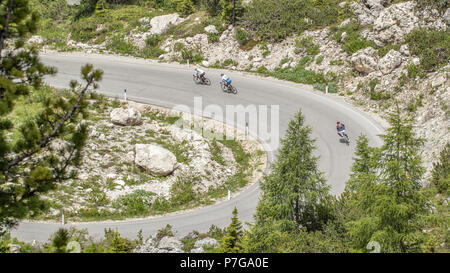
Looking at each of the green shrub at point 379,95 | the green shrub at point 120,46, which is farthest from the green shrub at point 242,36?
the green shrub at point 379,95

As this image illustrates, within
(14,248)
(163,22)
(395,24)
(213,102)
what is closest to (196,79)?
(213,102)

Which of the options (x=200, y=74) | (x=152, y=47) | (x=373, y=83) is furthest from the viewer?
(x=152, y=47)

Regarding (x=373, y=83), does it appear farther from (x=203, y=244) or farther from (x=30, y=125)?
(x=30, y=125)

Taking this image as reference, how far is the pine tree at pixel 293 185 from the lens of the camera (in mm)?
14992

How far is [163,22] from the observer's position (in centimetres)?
4269

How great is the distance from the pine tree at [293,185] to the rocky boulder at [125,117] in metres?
14.1

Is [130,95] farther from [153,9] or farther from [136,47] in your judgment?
[153,9]

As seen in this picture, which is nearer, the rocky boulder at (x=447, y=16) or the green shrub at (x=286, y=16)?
the rocky boulder at (x=447, y=16)

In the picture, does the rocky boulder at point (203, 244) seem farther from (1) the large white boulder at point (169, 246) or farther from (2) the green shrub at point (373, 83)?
(2) the green shrub at point (373, 83)

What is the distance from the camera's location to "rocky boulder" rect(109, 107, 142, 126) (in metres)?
26.8

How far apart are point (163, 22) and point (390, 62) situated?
24.0 m

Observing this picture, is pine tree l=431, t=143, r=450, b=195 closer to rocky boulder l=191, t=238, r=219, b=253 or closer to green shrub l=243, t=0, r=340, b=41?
rocky boulder l=191, t=238, r=219, b=253

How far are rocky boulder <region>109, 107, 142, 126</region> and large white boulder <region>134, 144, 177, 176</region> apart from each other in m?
4.42

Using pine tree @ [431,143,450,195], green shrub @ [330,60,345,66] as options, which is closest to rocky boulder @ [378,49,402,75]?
green shrub @ [330,60,345,66]
